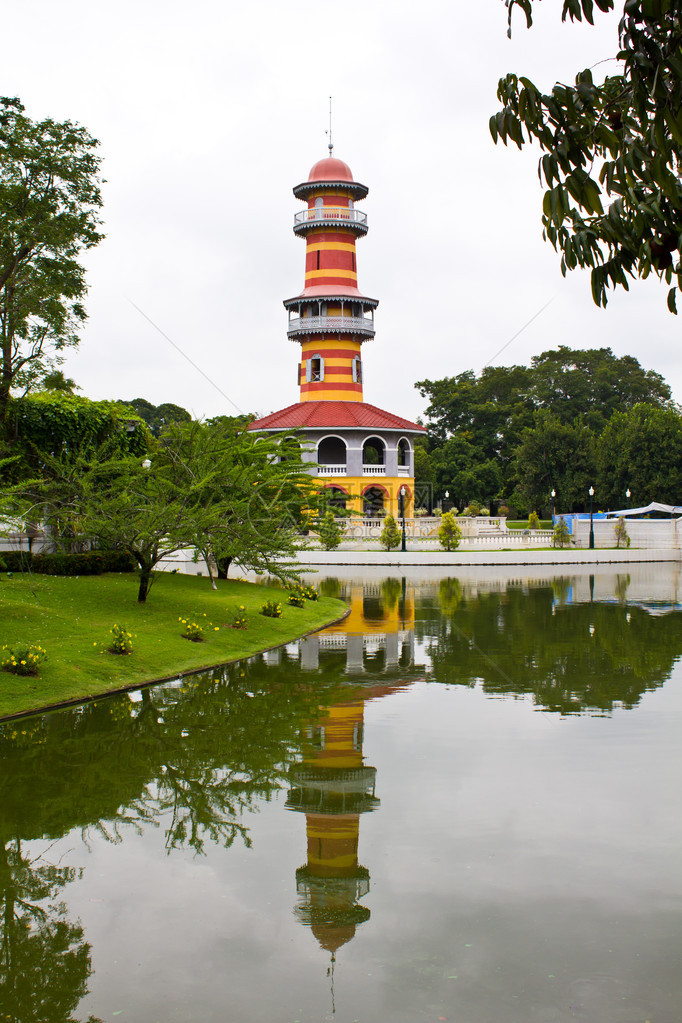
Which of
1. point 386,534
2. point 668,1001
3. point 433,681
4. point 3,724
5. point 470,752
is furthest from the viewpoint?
point 386,534

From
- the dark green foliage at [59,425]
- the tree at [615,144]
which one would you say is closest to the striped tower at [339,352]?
the dark green foliage at [59,425]

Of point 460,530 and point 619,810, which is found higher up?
point 460,530

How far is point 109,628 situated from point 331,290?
4386 centimetres

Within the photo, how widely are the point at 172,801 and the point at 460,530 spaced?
41220 millimetres

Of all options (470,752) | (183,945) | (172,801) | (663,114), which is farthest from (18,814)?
(663,114)

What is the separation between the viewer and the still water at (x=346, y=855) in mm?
5430

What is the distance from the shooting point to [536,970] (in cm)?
558

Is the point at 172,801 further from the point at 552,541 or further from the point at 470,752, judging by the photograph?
the point at 552,541

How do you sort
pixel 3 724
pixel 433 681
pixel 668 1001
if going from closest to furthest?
pixel 668 1001 < pixel 3 724 < pixel 433 681

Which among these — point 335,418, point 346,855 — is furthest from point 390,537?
point 346,855

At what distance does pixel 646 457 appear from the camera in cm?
6350

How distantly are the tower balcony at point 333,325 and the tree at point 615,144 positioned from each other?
52.1m

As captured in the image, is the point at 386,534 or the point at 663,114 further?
the point at 386,534

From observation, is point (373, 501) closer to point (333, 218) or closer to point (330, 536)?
point (330, 536)
